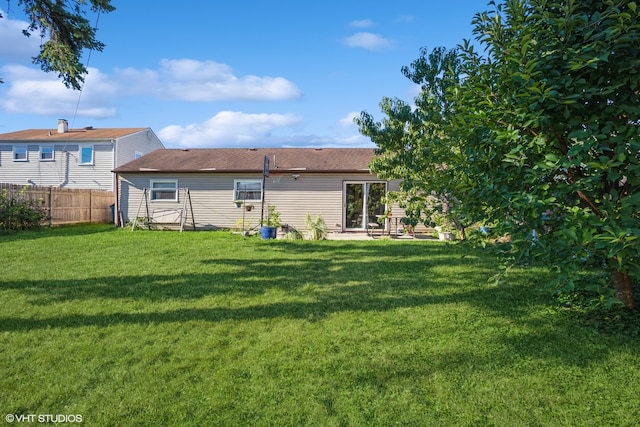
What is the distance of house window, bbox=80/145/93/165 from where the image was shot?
71.4 feet

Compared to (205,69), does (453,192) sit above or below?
below

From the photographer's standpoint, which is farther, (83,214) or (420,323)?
(83,214)

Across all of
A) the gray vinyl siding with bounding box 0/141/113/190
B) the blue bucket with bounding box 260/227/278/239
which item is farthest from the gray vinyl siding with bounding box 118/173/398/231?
the gray vinyl siding with bounding box 0/141/113/190

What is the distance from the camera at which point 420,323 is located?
4.04 metres

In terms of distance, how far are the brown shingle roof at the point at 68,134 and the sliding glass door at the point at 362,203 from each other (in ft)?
48.1

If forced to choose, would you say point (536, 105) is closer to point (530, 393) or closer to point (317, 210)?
point (530, 393)

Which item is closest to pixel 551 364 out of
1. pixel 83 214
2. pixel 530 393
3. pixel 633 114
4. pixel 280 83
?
pixel 530 393

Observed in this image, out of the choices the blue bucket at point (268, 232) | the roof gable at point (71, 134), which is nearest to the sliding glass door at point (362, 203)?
the blue bucket at point (268, 232)

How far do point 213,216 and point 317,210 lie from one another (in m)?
4.32

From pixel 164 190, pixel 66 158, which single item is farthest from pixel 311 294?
pixel 66 158

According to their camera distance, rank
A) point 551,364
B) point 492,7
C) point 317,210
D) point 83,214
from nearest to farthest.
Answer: point 551,364, point 492,7, point 317,210, point 83,214

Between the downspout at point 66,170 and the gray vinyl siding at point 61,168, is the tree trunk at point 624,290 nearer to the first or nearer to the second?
the gray vinyl siding at point 61,168

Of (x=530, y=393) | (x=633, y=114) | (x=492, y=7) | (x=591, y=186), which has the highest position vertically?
(x=492, y=7)

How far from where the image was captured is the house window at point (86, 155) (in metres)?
21.8
